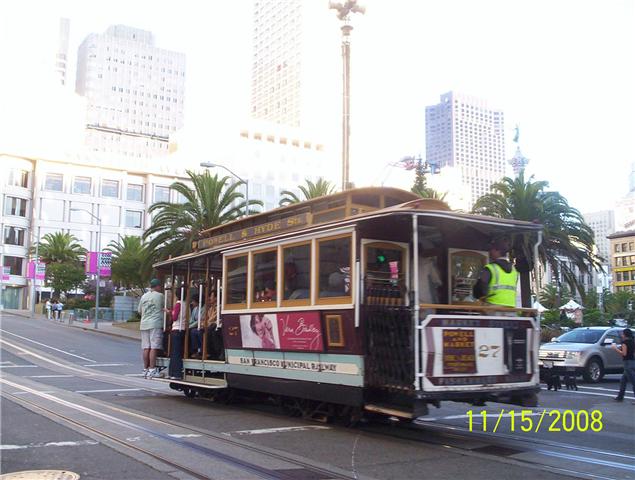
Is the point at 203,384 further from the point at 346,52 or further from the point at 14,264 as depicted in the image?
the point at 14,264

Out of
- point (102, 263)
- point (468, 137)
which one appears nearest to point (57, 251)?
point (102, 263)

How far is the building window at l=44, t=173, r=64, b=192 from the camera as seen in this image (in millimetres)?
79125

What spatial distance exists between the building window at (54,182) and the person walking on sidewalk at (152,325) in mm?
73087

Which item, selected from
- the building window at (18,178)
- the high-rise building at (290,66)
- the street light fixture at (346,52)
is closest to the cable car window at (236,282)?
the street light fixture at (346,52)

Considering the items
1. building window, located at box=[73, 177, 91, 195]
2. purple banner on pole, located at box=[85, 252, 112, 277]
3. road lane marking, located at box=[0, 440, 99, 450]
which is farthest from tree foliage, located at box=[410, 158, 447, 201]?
building window, located at box=[73, 177, 91, 195]

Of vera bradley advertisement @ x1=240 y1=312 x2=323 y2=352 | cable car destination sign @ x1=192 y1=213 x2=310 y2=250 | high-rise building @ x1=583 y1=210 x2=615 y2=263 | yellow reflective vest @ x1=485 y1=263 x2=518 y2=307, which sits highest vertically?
high-rise building @ x1=583 y1=210 x2=615 y2=263

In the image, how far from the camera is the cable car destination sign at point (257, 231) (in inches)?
380

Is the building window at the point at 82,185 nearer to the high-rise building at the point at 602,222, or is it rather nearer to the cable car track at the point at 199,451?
the cable car track at the point at 199,451

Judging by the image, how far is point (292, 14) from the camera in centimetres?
15088

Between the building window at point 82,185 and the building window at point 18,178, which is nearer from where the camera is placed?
the building window at point 18,178

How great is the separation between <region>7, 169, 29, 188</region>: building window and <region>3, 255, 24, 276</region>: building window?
8902mm

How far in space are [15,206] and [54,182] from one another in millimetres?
5595
